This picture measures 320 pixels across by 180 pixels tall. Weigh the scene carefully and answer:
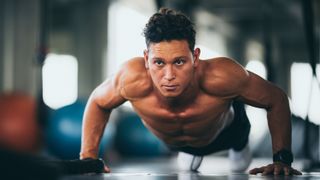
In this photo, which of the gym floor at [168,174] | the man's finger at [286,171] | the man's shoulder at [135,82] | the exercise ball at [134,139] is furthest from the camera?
the exercise ball at [134,139]

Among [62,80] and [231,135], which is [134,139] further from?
[231,135]

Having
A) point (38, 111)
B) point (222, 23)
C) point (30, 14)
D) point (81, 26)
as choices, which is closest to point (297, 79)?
point (222, 23)

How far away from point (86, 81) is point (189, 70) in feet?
18.7

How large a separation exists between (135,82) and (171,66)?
38cm

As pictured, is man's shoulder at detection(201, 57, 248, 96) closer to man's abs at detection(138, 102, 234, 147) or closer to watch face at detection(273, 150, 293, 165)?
man's abs at detection(138, 102, 234, 147)

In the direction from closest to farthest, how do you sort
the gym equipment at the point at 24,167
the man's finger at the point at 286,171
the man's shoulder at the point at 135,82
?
the gym equipment at the point at 24,167 < the man's finger at the point at 286,171 < the man's shoulder at the point at 135,82

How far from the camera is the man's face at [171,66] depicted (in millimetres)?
2740

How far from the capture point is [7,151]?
145cm

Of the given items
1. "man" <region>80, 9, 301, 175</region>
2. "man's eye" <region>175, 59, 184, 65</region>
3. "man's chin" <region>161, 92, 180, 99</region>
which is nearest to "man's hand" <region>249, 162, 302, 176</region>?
"man" <region>80, 9, 301, 175</region>

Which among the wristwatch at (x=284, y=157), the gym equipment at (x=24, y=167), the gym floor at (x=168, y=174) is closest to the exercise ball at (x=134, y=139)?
the gym floor at (x=168, y=174)

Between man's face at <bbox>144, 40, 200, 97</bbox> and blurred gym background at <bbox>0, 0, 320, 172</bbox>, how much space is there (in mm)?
324

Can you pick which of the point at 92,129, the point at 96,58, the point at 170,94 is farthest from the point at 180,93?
the point at 96,58

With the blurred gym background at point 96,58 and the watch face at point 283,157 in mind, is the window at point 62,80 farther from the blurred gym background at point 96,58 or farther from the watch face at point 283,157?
the watch face at point 283,157

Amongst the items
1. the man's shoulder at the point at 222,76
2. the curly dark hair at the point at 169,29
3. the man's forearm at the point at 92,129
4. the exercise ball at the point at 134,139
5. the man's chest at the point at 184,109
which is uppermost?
the curly dark hair at the point at 169,29
